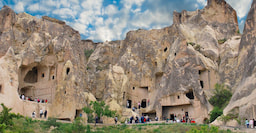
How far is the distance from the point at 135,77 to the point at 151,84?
2633mm

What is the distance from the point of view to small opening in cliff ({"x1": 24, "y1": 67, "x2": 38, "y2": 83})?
3944 centimetres

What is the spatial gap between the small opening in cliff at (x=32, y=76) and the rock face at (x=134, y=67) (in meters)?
0.13

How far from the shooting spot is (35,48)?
37.7 meters

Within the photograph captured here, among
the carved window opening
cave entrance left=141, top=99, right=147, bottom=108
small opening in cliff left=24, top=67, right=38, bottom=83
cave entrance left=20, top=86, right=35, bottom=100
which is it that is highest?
small opening in cliff left=24, top=67, right=38, bottom=83

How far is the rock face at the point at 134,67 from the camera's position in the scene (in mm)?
34781

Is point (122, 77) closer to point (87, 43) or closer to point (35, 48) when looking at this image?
point (35, 48)

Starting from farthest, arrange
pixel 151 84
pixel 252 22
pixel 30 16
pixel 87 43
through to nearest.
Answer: pixel 87 43 < pixel 151 84 < pixel 30 16 < pixel 252 22

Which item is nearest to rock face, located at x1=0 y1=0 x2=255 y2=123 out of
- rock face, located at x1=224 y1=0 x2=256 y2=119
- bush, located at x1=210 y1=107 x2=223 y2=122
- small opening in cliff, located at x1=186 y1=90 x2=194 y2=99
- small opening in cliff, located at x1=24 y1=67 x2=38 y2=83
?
small opening in cliff, located at x1=186 y1=90 x2=194 y2=99

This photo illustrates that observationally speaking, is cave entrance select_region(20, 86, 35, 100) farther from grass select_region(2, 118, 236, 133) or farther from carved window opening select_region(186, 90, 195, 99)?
carved window opening select_region(186, 90, 195, 99)

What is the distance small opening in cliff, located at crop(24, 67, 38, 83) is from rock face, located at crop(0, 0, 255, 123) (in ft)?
0.44

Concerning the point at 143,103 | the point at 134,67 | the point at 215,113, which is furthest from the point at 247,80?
the point at 134,67

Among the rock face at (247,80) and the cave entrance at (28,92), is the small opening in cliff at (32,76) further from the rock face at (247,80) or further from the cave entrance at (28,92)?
the rock face at (247,80)

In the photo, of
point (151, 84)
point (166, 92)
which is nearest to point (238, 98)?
point (166, 92)

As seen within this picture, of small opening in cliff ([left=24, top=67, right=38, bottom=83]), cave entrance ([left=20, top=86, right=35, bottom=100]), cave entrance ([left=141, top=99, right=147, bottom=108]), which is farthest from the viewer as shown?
cave entrance ([left=141, top=99, right=147, bottom=108])
